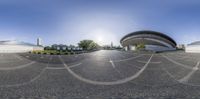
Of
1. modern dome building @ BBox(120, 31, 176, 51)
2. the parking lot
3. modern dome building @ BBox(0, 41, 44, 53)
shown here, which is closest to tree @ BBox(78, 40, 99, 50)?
the parking lot

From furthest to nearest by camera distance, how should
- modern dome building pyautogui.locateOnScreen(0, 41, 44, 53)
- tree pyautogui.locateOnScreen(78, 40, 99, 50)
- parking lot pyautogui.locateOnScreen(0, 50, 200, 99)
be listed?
1. tree pyautogui.locateOnScreen(78, 40, 99, 50)
2. modern dome building pyautogui.locateOnScreen(0, 41, 44, 53)
3. parking lot pyautogui.locateOnScreen(0, 50, 200, 99)

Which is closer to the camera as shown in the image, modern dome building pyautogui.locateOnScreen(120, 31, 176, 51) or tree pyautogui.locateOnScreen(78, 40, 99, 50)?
tree pyautogui.locateOnScreen(78, 40, 99, 50)

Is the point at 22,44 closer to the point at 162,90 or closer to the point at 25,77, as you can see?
the point at 25,77

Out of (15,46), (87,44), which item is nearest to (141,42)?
(87,44)

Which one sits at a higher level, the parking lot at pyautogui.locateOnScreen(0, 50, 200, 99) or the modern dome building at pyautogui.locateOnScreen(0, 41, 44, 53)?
the modern dome building at pyautogui.locateOnScreen(0, 41, 44, 53)

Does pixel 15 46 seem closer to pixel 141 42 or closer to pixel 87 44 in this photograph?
pixel 87 44

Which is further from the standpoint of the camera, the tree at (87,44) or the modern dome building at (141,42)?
the modern dome building at (141,42)

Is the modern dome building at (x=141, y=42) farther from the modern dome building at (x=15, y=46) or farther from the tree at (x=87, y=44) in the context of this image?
the modern dome building at (x=15, y=46)

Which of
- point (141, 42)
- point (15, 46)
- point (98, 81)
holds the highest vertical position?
point (141, 42)

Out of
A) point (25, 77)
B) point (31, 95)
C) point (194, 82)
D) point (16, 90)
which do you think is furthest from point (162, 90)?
point (25, 77)

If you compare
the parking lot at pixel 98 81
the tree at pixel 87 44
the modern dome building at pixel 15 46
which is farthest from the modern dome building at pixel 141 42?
the modern dome building at pixel 15 46

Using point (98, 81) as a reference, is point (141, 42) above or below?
above

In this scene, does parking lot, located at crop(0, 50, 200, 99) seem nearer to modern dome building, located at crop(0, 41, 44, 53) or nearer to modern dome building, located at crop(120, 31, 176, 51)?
modern dome building, located at crop(0, 41, 44, 53)

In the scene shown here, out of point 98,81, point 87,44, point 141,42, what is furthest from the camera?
point 141,42
